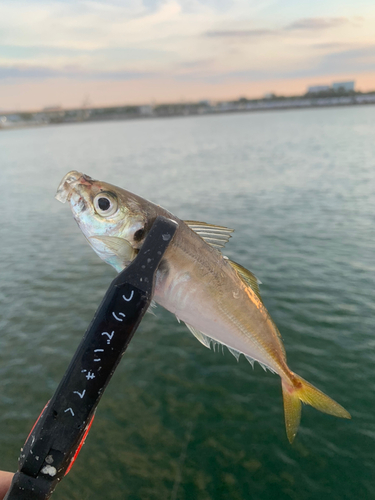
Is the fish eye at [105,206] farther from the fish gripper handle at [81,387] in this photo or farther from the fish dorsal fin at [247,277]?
the fish dorsal fin at [247,277]

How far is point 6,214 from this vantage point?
Answer: 22.4m

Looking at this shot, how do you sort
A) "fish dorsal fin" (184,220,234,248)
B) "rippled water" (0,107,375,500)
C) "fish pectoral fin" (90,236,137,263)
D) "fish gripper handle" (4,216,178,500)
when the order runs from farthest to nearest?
"rippled water" (0,107,375,500) → "fish dorsal fin" (184,220,234,248) → "fish pectoral fin" (90,236,137,263) → "fish gripper handle" (4,216,178,500)

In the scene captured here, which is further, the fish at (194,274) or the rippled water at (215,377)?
the rippled water at (215,377)

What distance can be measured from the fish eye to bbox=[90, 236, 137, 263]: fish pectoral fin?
203 millimetres

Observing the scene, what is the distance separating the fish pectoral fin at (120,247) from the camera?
2658 millimetres

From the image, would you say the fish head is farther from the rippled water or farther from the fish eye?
the rippled water

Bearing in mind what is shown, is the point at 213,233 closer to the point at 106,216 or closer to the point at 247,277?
the point at 247,277

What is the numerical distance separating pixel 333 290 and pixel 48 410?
9.77m

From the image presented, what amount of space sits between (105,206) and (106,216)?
3.1 inches

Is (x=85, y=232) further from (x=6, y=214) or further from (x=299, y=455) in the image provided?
(x=6, y=214)

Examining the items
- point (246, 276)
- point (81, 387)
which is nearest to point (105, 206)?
point (81, 387)

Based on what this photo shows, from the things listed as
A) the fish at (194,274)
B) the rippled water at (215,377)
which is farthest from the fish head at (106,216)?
the rippled water at (215,377)

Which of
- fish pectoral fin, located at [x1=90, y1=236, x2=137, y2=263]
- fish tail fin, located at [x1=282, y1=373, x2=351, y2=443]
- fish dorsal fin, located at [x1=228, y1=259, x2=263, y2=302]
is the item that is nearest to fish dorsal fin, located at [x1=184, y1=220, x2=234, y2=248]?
fish dorsal fin, located at [x1=228, y1=259, x2=263, y2=302]

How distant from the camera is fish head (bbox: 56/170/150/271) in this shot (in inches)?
106
